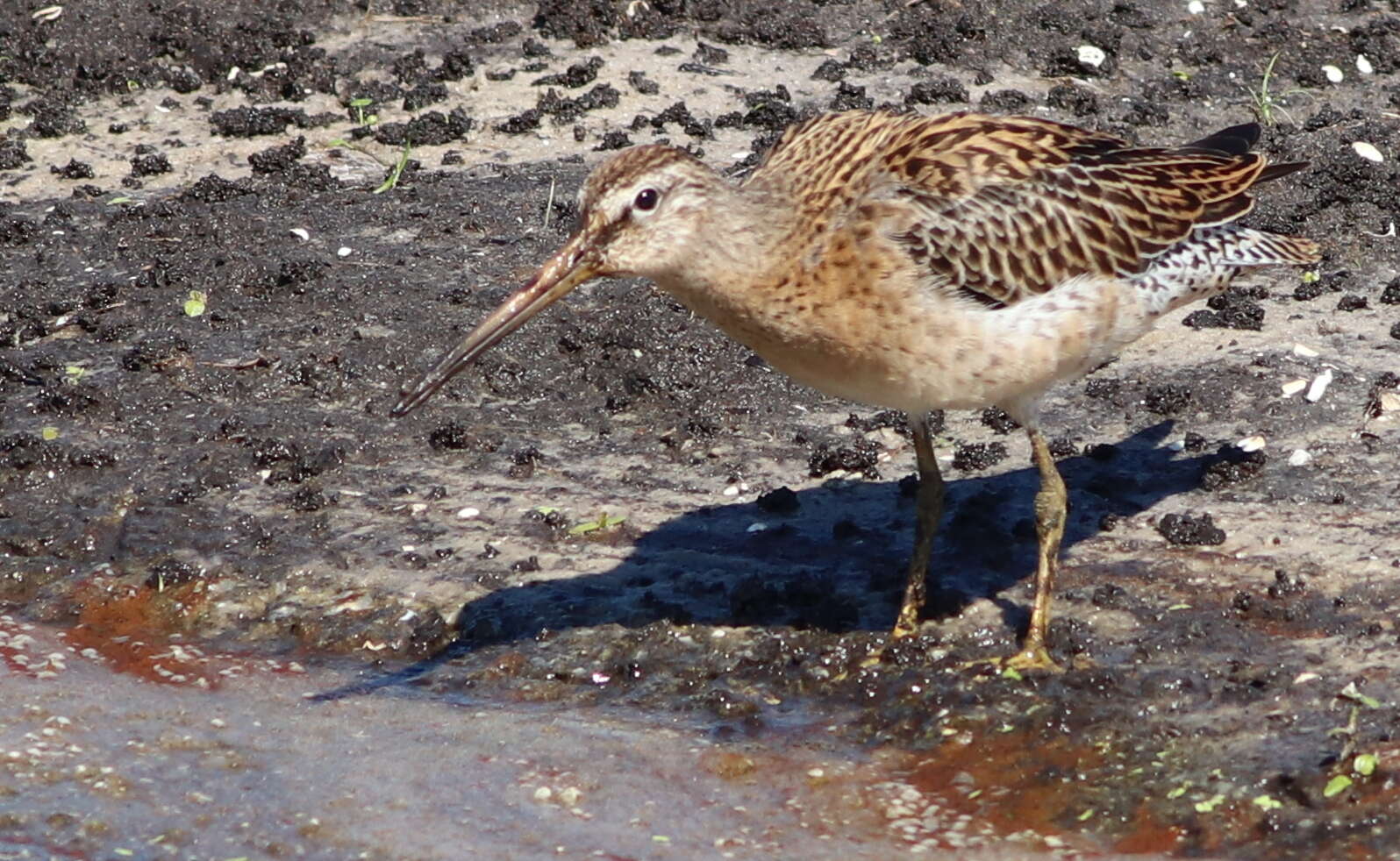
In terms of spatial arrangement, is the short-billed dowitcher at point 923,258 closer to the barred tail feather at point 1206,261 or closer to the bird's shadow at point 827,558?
the barred tail feather at point 1206,261

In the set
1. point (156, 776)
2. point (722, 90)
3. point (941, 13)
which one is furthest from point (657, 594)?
point (941, 13)

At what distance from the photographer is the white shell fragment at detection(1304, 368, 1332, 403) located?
7.17 meters

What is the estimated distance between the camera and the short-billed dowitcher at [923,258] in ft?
18.6

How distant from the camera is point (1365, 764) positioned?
199 inches

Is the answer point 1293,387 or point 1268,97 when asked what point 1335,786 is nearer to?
point 1293,387

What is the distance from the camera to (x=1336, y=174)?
8602 millimetres

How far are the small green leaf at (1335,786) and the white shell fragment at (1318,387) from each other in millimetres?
2442

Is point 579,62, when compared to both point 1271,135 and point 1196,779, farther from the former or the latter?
point 1196,779

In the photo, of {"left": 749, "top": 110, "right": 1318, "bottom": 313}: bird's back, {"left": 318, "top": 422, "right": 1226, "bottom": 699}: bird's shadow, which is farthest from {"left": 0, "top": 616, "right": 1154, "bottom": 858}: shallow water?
{"left": 749, "top": 110, "right": 1318, "bottom": 313}: bird's back

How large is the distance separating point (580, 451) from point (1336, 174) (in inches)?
151

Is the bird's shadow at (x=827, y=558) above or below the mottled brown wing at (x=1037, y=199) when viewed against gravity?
below

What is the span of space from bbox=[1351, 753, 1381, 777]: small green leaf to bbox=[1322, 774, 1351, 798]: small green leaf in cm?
4

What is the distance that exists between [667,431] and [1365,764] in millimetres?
3160

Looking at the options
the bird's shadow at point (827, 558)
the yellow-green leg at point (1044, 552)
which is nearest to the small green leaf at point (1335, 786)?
the yellow-green leg at point (1044, 552)
